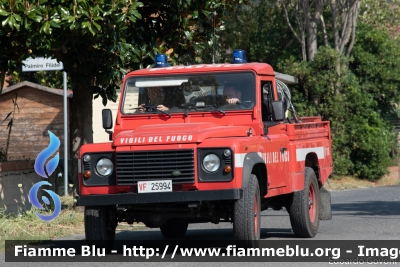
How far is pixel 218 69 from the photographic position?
445 inches

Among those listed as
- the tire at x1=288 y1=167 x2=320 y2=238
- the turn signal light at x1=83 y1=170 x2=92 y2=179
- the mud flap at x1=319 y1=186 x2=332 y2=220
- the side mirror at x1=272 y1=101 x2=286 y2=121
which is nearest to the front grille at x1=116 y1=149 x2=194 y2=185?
the turn signal light at x1=83 y1=170 x2=92 y2=179

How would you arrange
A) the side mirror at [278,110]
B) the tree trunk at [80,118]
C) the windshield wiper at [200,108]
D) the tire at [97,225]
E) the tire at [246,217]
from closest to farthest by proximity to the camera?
the tire at [246,217], the tire at [97,225], the side mirror at [278,110], the windshield wiper at [200,108], the tree trunk at [80,118]

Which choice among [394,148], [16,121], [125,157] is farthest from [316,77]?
[125,157]

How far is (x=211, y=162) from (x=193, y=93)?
5.92ft

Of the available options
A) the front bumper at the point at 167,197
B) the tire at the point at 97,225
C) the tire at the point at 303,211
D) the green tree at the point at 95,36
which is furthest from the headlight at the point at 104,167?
the tire at the point at 303,211

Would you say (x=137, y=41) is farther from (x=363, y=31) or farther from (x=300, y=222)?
(x=363, y=31)

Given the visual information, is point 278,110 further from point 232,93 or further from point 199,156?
point 199,156

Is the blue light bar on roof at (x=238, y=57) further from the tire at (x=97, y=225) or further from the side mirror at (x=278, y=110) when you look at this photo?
the tire at (x=97, y=225)

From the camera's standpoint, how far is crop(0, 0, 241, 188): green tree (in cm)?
1202

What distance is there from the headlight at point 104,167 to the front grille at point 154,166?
166 millimetres

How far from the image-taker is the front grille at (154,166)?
9.70 metres

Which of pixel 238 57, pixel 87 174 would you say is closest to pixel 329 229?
pixel 238 57

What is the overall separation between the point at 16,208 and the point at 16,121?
11.1 m

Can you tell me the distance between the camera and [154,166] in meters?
9.80
